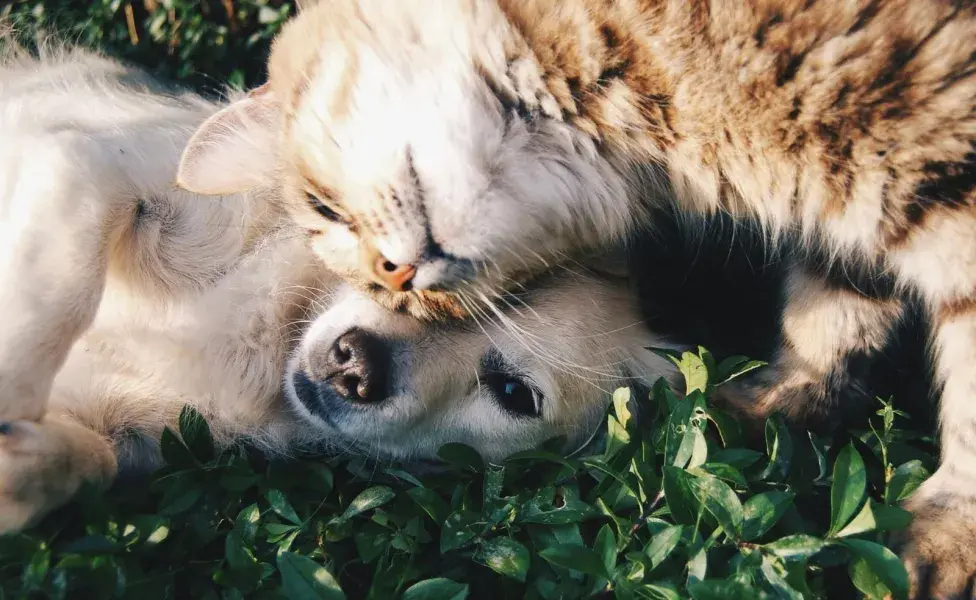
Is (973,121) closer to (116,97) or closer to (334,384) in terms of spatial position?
(334,384)

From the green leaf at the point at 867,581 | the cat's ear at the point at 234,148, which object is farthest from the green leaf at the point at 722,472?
the cat's ear at the point at 234,148

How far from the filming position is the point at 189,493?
6.30 ft

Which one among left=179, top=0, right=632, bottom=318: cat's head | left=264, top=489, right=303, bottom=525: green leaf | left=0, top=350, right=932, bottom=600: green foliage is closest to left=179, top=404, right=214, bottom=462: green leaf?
left=0, top=350, right=932, bottom=600: green foliage

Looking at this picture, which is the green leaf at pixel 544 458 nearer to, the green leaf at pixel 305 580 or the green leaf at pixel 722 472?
the green leaf at pixel 722 472

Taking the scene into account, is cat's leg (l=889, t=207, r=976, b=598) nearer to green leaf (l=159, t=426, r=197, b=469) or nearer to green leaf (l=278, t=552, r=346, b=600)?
green leaf (l=278, t=552, r=346, b=600)

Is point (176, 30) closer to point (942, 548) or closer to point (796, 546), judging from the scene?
point (796, 546)

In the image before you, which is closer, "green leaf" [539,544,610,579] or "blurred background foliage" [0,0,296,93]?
"green leaf" [539,544,610,579]

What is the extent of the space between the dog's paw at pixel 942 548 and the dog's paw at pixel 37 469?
69.5 inches

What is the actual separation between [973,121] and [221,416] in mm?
1878

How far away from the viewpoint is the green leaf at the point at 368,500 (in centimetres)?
187

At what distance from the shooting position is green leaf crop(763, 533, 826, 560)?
4.91 feet

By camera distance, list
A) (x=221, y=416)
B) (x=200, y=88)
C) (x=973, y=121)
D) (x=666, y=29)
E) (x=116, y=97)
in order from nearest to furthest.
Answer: (x=973, y=121)
(x=666, y=29)
(x=221, y=416)
(x=116, y=97)
(x=200, y=88)

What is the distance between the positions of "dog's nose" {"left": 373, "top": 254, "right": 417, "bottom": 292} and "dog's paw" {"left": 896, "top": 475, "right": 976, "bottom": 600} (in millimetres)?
1140

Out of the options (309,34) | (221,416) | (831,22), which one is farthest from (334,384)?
(831,22)
